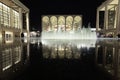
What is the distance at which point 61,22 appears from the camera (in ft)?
155

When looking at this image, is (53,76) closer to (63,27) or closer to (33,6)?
(33,6)

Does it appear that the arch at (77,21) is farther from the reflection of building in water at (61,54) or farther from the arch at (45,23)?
the reflection of building in water at (61,54)

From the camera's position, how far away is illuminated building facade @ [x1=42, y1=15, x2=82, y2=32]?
45853 millimetres

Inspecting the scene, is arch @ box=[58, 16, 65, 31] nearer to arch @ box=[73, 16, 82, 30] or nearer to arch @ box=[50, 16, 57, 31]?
arch @ box=[50, 16, 57, 31]

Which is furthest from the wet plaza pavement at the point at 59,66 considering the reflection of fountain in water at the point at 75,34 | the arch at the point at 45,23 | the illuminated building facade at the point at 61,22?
the arch at the point at 45,23

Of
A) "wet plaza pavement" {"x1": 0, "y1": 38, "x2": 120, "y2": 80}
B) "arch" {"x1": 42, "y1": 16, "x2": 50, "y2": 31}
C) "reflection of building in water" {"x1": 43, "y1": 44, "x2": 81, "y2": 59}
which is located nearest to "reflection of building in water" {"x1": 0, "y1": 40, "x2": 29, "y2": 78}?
"wet plaza pavement" {"x1": 0, "y1": 38, "x2": 120, "y2": 80}

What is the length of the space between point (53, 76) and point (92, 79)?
57 cm

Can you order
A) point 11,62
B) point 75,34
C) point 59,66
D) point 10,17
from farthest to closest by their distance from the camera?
point 75,34, point 10,17, point 11,62, point 59,66

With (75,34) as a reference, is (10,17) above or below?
above

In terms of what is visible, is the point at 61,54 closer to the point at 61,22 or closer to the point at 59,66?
the point at 59,66

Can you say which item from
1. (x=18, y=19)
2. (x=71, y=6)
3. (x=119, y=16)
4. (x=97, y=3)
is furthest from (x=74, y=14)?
(x=119, y=16)

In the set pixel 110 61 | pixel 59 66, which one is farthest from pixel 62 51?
pixel 59 66

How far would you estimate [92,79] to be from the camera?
7.26 ft

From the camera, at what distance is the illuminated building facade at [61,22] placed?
4585 centimetres
